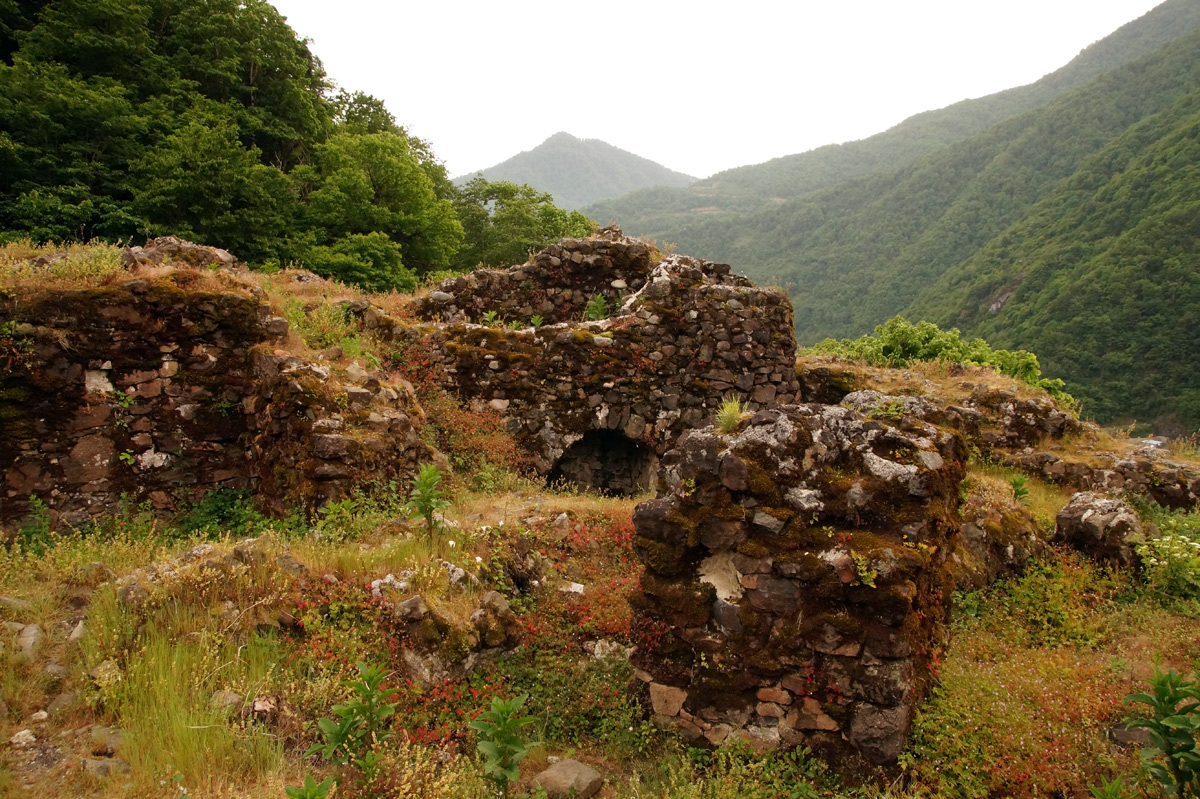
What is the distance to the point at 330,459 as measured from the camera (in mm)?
6938

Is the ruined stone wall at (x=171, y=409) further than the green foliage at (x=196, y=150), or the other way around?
the green foliage at (x=196, y=150)

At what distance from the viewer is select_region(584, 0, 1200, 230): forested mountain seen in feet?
297

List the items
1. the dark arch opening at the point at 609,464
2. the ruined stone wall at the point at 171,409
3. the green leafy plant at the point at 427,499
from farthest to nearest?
the dark arch opening at the point at 609,464, the ruined stone wall at the point at 171,409, the green leafy plant at the point at 427,499

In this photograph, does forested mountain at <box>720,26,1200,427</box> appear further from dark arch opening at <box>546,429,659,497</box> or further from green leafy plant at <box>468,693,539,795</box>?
green leafy plant at <box>468,693,539,795</box>

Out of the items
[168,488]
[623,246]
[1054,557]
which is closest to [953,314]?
[623,246]

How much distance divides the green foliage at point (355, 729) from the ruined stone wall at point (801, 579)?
2.30 m

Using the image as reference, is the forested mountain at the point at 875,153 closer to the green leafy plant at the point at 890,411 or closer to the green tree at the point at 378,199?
the green tree at the point at 378,199

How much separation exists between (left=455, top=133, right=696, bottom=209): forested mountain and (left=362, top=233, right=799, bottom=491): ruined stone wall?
157177 millimetres

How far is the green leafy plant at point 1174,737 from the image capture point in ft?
11.2

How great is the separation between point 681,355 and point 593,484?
124 inches

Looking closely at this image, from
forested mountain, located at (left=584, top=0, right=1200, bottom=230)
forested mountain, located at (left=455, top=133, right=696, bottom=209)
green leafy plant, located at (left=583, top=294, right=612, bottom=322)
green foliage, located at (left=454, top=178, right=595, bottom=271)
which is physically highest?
forested mountain, located at (left=455, top=133, right=696, bottom=209)

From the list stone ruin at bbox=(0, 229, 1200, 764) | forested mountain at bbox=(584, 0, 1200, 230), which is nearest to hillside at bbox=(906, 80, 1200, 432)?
stone ruin at bbox=(0, 229, 1200, 764)

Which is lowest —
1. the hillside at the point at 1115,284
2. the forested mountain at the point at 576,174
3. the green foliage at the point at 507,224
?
the hillside at the point at 1115,284

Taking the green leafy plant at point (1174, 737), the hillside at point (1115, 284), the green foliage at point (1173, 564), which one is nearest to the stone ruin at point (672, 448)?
the green foliage at point (1173, 564)
